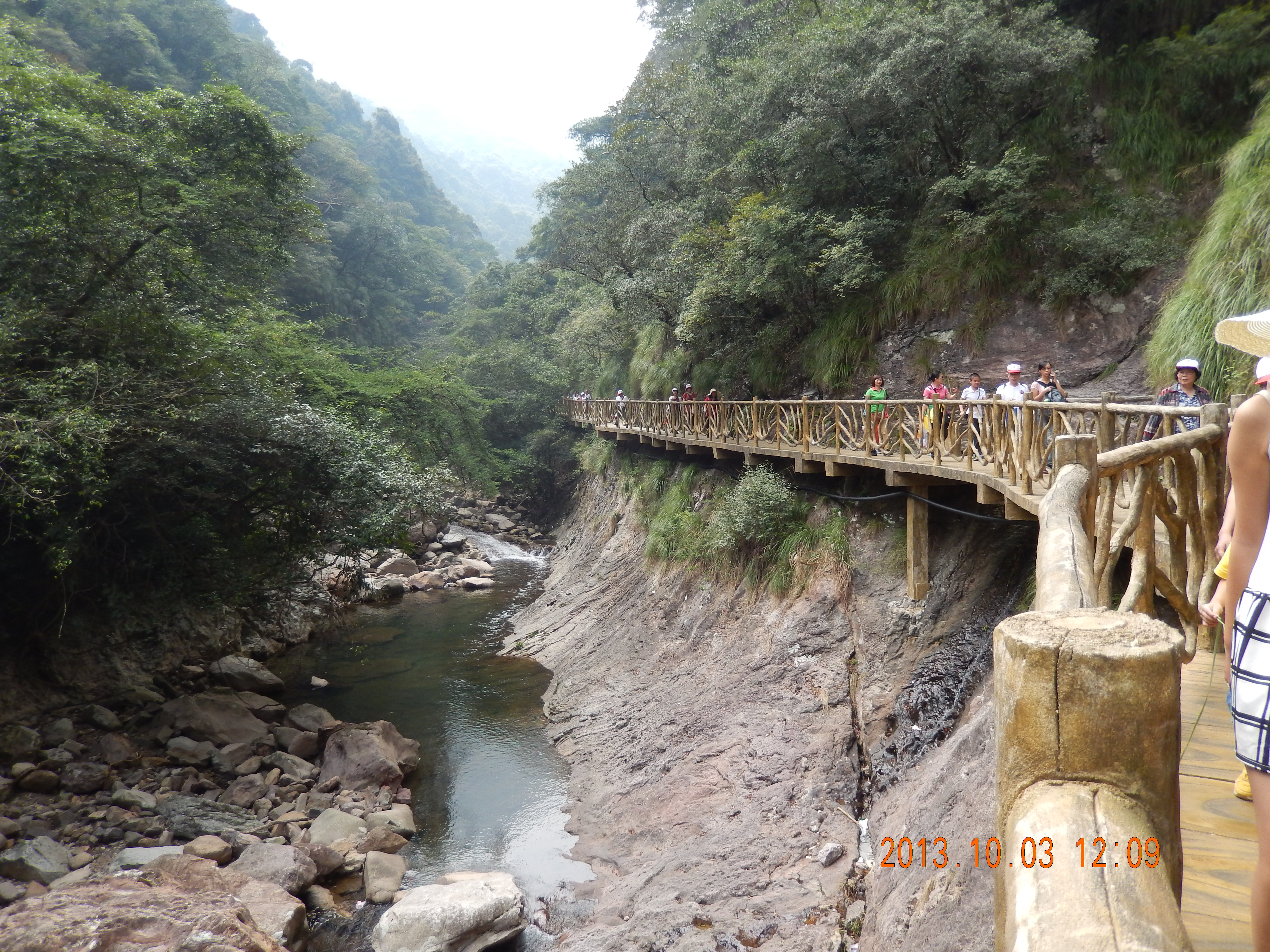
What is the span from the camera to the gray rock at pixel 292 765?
10672mm

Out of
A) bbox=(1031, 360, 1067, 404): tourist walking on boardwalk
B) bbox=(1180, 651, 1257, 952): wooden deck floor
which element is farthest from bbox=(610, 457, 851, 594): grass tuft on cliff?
bbox=(1180, 651, 1257, 952): wooden deck floor

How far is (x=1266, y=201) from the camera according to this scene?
27.0 feet

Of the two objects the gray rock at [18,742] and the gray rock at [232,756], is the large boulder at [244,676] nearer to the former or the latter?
the gray rock at [232,756]

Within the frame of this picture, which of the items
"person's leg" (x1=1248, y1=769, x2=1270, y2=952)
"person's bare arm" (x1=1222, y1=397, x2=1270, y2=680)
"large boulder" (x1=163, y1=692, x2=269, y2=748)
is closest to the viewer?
"person's leg" (x1=1248, y1=769, x2=1270, y2=952)

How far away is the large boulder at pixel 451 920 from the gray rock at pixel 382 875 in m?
0.49

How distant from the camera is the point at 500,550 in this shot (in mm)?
27578

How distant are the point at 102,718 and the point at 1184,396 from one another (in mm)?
14193

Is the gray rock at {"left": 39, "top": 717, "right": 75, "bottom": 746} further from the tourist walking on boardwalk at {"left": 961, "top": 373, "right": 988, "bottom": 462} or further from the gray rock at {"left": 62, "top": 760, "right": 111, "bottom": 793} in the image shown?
the tourist walking on boardwalk at {"left": 961, "top": 373, "right": 988, "bottom": 462}

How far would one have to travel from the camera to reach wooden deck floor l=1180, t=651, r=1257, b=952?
2330 mm

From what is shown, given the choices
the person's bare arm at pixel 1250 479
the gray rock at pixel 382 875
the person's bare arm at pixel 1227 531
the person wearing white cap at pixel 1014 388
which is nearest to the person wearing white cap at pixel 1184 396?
the person wearing white cap at pixel 1014 388

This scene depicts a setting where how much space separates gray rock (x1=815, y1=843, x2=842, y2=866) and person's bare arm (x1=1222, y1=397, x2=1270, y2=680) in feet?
20.2

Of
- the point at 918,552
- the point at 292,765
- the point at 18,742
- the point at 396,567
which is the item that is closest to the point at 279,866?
the point at 292,765

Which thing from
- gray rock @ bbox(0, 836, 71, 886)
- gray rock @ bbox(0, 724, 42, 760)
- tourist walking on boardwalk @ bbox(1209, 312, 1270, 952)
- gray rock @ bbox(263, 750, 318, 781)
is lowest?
gray rock @ bbox(263, 750, 318, 781)

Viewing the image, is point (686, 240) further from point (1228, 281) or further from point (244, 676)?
point (244, 676)
